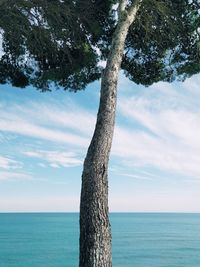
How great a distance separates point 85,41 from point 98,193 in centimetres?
580

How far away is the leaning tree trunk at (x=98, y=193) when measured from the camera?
7.87m

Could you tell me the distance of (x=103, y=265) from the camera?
784 centimetres

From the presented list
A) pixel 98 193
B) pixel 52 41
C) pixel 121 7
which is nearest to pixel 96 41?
pixel 52 41

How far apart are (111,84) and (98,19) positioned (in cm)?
362

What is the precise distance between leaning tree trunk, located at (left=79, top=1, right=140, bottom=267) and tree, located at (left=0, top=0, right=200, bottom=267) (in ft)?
0.34

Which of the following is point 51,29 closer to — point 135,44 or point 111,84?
point 135,44

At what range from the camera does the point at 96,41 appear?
42.3ft

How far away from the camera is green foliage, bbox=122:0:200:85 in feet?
38.9

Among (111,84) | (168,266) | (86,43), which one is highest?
(86,43)

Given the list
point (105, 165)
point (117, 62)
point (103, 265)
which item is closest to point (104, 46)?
point (117, 62)

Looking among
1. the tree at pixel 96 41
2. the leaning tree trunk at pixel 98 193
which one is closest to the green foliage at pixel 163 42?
the tree at pixel 96 41

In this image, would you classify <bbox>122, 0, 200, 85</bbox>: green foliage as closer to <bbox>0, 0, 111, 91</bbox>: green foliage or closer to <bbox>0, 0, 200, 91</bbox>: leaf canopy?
<bbox>0, 0, 200, 91</bbox>: leaf canopy

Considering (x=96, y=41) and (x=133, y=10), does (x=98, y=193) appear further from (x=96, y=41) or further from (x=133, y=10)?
(x=96, y=41)

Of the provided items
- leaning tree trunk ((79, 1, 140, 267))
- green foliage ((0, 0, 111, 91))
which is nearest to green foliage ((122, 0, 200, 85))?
green foliage ((0, 0, 111, 91))
